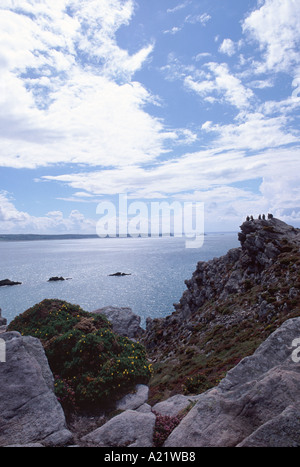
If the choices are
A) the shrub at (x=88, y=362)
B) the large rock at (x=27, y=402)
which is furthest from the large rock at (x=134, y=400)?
the large rock at (x=27, y=402)

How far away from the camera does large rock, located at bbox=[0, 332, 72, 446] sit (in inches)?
511

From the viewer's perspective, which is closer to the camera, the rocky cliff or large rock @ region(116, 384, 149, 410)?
large rock @ region(116, 384, 149, 410)

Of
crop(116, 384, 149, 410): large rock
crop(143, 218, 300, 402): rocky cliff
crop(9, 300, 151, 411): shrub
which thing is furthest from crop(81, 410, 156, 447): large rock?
crop(143, 218, 300, 402): rocky cliff

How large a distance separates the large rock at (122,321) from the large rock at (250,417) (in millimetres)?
41930

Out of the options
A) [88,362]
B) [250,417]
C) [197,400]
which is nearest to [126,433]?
[197,400]

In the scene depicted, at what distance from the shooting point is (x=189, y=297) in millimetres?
62750

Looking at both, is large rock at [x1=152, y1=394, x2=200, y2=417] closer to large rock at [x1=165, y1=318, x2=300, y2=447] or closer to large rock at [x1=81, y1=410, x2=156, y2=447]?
large rock at [x1=81, y1=410, x2=156, y2=447]

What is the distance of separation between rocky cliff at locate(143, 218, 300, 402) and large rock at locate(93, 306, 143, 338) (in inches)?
224

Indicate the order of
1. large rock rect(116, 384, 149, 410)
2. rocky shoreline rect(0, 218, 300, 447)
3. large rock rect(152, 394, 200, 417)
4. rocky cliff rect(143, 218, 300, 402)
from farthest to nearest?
rocky cliff rect(143, 218, 300, 402), large rock rect(116, 384, 149, 410), large rock rect(152, 394, 200, 417), rocky shoreline rect(0, 218, 300, 447)

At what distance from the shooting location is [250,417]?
33.0 ft

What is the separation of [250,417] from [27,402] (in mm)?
11547

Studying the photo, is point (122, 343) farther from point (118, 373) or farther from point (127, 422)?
point (127, 422)

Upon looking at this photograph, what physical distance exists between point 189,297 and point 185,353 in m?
25.0
